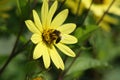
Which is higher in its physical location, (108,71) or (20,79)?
(20,79)

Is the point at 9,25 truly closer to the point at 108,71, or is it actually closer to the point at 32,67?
the point at 108,71

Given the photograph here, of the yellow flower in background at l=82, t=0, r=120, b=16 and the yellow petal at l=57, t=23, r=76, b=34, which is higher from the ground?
the yellow petal at l=57, t=23, r=76, b=34

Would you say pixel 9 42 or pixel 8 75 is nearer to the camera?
pixel 8 75

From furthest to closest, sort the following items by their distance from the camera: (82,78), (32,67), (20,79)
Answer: (82,78)
(20,79)
(32,67)

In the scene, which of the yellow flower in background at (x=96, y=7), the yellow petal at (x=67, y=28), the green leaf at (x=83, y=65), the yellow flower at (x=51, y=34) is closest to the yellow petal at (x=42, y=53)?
the yellow flower at (x=51, y=34)

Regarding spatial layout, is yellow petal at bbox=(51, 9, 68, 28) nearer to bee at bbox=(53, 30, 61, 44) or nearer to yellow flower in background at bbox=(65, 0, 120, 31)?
bee at bbox=(53, 30, 61, 44)

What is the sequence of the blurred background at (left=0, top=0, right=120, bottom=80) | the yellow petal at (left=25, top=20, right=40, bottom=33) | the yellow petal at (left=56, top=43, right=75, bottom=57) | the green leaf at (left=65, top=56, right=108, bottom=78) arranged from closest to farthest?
the yellow petal at (left=25, top=20, right=40, bottom=33)
the yellow petal at (left=56, top=43, right=75, bottom=57)
the blurred background at (left=0, top=0, right=120, bottom=80)
the green leaf at (left=65, top=56, right=108, bottom=78)

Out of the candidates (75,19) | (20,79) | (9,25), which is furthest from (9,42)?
(75,19)

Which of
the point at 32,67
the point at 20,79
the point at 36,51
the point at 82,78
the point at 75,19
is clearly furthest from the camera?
the point at 82,78

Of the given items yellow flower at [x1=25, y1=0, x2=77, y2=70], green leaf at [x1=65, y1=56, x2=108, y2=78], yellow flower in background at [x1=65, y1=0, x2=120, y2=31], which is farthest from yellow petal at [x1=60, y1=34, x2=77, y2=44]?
yellow flower in background at [x1=65, y1=0, x2=120, y2=31]
